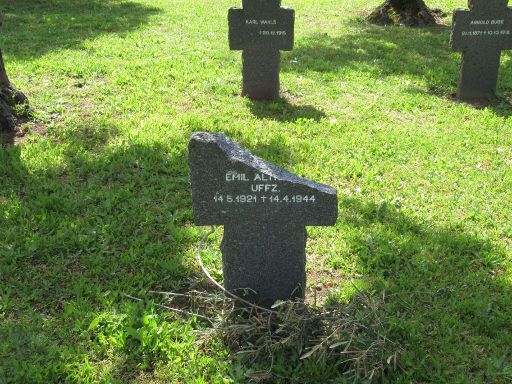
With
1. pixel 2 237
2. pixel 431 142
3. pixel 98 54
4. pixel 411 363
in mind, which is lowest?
pixel 411 363

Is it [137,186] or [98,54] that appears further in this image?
[98,54]

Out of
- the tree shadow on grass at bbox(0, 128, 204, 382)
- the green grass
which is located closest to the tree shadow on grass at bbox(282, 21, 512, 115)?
the green grass

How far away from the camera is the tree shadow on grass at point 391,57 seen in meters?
9.16

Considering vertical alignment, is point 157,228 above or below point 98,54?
below

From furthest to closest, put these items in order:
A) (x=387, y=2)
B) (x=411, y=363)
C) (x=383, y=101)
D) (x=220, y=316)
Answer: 1. (x=387, y=2)
2. (x=383, y=101)
3. (x=220, y=316)
4. (x=411, y=363)

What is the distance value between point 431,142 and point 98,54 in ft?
20.2

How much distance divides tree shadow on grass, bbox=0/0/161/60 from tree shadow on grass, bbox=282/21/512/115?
13.8 feet

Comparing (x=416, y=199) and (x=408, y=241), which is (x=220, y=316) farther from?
(x=416, y=199)

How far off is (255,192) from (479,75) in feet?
20.9

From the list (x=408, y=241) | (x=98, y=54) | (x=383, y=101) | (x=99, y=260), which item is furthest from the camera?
(x=98, y=54)

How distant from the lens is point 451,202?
5445mm

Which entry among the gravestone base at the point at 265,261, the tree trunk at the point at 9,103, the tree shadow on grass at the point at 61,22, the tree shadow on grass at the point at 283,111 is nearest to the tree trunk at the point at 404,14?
the tree shadow on grass at the point at 61,22

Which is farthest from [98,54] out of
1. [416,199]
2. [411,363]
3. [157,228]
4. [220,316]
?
[411,363]

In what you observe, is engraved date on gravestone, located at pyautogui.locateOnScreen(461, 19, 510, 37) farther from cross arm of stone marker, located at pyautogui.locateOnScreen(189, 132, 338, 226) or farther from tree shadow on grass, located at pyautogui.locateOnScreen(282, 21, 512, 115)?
cross arm of stone marker, located at pyautogui.locateOnScreen(189, 132, 338, 226)
